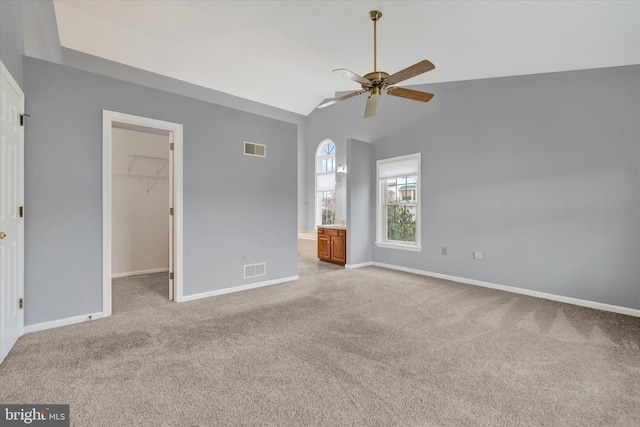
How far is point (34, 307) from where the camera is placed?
110 inches

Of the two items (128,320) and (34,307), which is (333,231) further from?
(34,307)

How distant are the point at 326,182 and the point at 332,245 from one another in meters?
2.20

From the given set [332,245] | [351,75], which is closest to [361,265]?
[332,245]

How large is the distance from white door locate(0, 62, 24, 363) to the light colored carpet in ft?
0.85

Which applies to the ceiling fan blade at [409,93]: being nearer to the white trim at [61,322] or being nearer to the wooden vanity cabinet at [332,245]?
the wooden vanity cabinet at [332,245]

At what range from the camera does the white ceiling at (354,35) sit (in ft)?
9.18

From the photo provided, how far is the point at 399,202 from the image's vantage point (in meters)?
5.69

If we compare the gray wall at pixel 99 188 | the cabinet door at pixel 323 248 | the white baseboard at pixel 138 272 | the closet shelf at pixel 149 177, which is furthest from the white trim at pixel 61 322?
the cabinet door at pixel 323 248

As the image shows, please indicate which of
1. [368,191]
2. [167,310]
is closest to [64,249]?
[167,310]

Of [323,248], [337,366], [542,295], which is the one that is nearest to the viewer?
[337,366]

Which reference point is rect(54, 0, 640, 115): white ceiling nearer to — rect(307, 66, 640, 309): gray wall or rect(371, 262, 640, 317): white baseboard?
rect(307, 66, 640, 309): gray wall

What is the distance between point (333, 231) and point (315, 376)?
417 cm

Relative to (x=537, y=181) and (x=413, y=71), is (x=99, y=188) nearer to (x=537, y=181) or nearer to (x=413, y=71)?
(x=413, y=71)

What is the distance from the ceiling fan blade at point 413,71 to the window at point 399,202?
2680 millimetres
